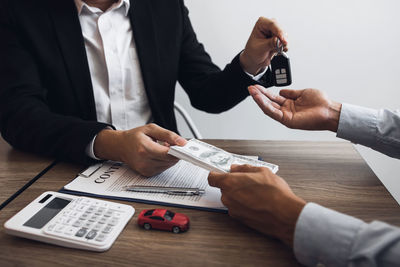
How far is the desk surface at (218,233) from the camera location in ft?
1.92

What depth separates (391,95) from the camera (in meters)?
1.80

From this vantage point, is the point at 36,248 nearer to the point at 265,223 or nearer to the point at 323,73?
the point at 265,223

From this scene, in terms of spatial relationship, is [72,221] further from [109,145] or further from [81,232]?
[109,145]

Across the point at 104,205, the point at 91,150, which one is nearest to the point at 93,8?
the point at 91,150

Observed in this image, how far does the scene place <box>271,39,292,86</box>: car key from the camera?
3.45 feet

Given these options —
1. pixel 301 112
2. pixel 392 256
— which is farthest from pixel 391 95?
pixel 392 256

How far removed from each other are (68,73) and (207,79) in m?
0.58

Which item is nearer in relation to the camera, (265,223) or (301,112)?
(265,223)

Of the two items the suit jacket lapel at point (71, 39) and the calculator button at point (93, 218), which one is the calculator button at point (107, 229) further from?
the suit jacket lapel at point (71, 39)

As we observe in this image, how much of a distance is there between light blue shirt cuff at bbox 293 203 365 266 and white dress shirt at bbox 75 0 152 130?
3.04 ft

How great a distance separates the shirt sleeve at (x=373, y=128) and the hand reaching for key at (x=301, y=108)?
34 millimetres

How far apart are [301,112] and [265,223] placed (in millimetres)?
491

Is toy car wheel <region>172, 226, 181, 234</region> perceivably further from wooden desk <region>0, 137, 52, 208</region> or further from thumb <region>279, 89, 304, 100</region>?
thumb <region>279, 89, 304, 100</region>

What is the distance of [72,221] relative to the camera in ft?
2.16
